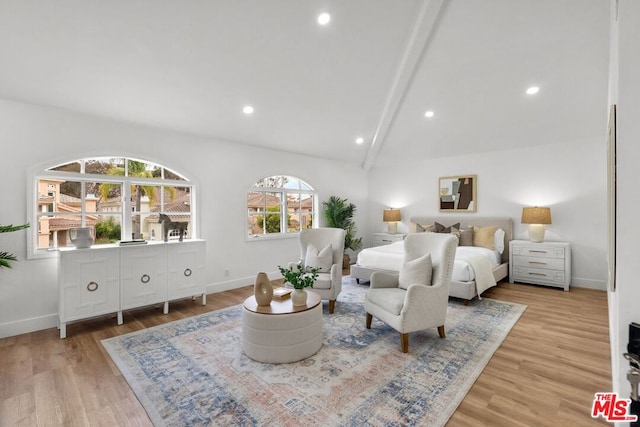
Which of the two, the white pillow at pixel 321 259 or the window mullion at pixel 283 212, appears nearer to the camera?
the white pillow at pixel 321 259

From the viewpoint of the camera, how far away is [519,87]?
4066 millimetres

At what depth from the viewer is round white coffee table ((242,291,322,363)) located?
2.53 m

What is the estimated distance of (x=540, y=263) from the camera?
193 inches

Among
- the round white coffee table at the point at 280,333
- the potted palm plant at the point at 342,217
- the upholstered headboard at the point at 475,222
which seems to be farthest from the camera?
the potted palm plant at the point at 342,217

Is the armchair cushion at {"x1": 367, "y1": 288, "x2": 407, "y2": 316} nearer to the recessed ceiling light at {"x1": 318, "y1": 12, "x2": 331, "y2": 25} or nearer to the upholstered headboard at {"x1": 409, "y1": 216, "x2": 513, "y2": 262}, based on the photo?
the recessed ceiling light at {"x1": 318, "y1": 12, "x2": 331, "y2": 25}

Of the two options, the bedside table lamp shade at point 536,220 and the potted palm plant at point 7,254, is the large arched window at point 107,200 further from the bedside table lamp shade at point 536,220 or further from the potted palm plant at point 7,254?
the bedside table lamp shade at point 536,220

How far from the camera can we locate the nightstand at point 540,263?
4.69 metres

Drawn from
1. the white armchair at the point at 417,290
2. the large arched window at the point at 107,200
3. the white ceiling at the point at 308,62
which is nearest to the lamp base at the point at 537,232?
the white ceiling at the point at 308,62

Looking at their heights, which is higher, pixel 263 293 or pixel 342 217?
pixel 342 217

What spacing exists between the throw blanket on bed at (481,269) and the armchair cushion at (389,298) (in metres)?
1.61

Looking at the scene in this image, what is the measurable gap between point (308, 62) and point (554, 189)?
469 cm

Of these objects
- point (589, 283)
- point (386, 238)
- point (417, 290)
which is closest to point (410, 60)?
point (417, 290)

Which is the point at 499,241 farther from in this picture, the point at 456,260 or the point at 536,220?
the point at 456,260

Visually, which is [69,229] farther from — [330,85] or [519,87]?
[519,87]
